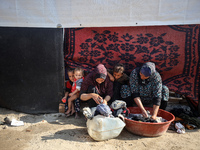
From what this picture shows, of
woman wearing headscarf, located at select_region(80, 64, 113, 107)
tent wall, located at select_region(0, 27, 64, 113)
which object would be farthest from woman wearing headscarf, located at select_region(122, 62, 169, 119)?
tent wall, located at select_region(0, 27, 64, 113)

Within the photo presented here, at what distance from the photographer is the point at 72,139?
8.05ft

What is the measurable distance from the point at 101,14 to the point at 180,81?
1856mm

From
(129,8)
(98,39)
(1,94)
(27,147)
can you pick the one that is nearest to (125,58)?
(98,39)

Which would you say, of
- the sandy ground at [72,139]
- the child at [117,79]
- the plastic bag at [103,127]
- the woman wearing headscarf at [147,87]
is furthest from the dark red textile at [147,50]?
the plastic bag at [103,127]

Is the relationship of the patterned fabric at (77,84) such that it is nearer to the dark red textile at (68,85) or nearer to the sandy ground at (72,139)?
the dark red textile at (68,85)

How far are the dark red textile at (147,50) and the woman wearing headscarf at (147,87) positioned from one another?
0.43 m

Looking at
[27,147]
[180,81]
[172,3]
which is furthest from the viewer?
[180,81]

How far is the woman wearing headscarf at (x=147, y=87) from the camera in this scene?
268 cm

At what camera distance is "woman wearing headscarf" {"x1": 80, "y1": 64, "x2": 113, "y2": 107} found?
284cm

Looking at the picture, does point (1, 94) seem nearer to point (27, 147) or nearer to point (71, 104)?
point (71, 104)

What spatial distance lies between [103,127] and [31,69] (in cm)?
180

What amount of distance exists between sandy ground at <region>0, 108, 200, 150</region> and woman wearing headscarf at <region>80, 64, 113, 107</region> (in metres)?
0.50

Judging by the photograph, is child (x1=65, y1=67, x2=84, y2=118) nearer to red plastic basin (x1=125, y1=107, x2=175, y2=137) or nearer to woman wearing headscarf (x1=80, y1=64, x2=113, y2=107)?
woman wearing headscarf (x1=80, y1=64, x2=113, y2=107)

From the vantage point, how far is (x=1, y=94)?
11.2 ft
